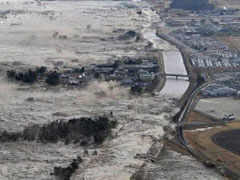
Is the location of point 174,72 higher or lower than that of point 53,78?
lower

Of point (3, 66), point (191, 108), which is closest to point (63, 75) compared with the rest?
point (3, 66)

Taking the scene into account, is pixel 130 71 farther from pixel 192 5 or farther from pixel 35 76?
pixel 192 5

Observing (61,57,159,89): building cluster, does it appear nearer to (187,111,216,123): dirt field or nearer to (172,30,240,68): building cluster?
(172,30,240,68): building cluster

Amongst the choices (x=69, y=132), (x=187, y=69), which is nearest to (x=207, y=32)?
Result: (x=187, y=69)

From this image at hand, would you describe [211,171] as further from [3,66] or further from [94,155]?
[3,66]

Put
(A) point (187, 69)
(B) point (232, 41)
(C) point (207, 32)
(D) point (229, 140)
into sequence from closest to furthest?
(D) point (229, 140)
(A) point (187, 69)
(B) point (232, 41)
(C) point (207, 32)

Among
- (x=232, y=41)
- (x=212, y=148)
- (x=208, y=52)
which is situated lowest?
(x=208, y=52)

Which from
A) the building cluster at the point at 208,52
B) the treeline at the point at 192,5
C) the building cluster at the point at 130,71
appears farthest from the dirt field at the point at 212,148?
the treeline at the point at 192,5
